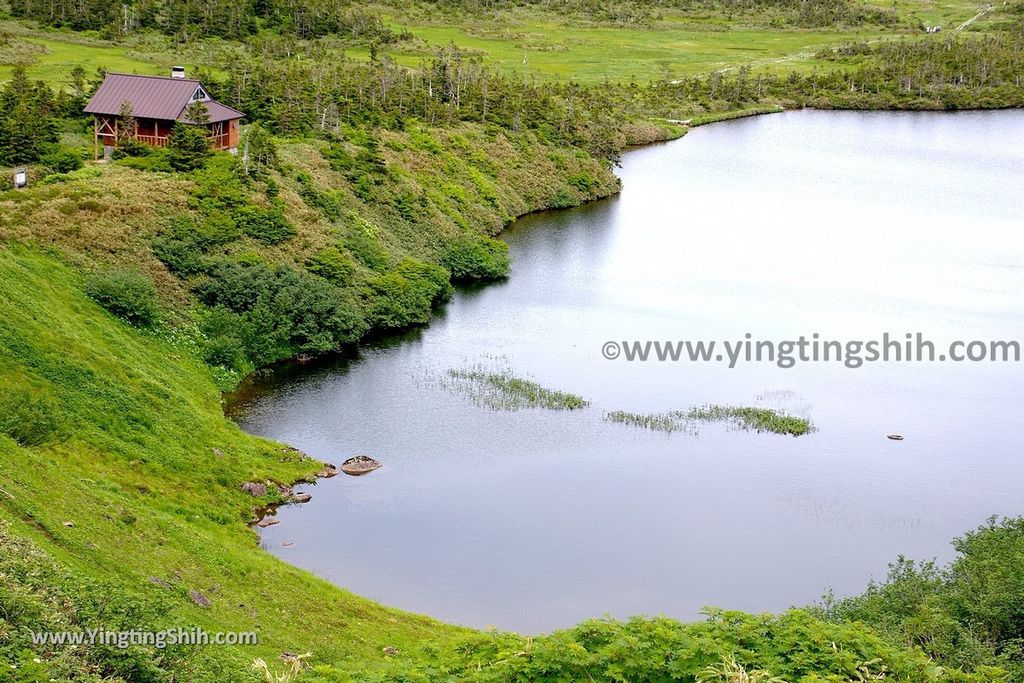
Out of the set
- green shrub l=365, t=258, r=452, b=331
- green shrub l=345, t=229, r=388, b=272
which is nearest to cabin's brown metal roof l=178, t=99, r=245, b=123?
green shrub l=345, t=229, r=388, b=272

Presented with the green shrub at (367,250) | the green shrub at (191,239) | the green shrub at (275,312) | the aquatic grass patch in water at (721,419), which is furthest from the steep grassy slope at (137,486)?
the green shrub at (367,250)

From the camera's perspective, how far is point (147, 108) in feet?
223

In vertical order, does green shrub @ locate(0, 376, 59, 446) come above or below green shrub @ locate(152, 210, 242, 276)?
below

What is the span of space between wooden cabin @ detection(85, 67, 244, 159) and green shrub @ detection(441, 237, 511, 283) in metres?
14.9

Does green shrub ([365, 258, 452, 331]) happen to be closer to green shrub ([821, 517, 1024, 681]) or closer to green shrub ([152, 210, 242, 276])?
green shrub ([152, 210, 242, 276])

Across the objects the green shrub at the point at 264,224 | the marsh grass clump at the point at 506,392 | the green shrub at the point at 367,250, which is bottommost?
the marsh grass clump at the point at 506,392

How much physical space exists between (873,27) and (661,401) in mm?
142083

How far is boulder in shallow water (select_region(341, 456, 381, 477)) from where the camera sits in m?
45.8

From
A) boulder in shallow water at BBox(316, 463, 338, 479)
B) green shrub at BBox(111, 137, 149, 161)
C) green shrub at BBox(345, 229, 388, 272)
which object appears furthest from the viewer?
green shrub at BBox(111, 137, 149, 161)

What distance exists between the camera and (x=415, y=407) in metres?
52.4

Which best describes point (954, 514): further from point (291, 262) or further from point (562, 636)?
point (291, 262)

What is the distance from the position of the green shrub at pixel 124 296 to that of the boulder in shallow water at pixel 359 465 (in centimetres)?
1296

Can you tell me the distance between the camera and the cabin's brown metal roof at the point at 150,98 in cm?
6744

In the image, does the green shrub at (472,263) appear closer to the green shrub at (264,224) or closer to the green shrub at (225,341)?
the green shrub at (264,224)
